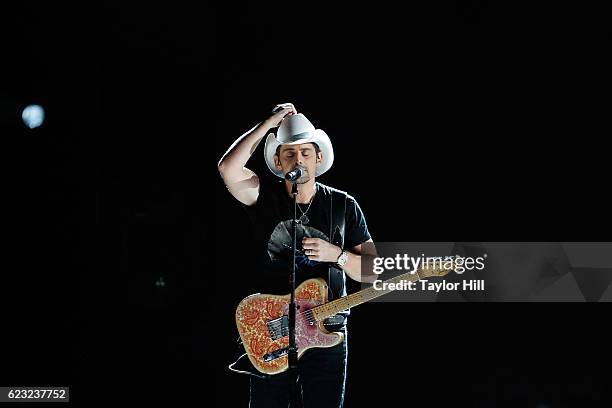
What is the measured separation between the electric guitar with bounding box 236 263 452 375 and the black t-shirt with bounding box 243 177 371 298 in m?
0.06

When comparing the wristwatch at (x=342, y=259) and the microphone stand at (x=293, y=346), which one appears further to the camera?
the wristwatch at (x=342, y=259)

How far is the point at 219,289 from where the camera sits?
3668mm

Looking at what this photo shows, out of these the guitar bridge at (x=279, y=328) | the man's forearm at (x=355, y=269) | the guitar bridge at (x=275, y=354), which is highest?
the man's forearm at (x=355, y=269)

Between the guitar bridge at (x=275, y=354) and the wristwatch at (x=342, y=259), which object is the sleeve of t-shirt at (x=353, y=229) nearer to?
the wristwatch at (x=342, y=259)

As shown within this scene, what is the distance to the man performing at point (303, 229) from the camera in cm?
277

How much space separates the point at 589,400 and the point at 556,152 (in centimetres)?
143

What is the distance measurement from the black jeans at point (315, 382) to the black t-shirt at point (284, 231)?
0.28 metres

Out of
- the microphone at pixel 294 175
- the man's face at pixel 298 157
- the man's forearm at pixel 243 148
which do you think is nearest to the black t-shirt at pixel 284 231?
the man's face at pixel 298 157

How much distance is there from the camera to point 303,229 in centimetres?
288

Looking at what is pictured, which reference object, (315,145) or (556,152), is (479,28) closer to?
(556,152)

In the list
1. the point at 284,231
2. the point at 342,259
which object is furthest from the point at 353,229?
the point at 284,231

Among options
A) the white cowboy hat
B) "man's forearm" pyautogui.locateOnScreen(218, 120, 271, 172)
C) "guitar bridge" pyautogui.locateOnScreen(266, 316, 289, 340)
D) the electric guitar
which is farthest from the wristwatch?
"man's forearm" pyautogui.locateOnScreen(218, 120, 271, 172)

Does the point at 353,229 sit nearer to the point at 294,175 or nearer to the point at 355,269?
the point at 355,269

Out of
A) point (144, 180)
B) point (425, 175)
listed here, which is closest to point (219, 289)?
point (144, 180)
